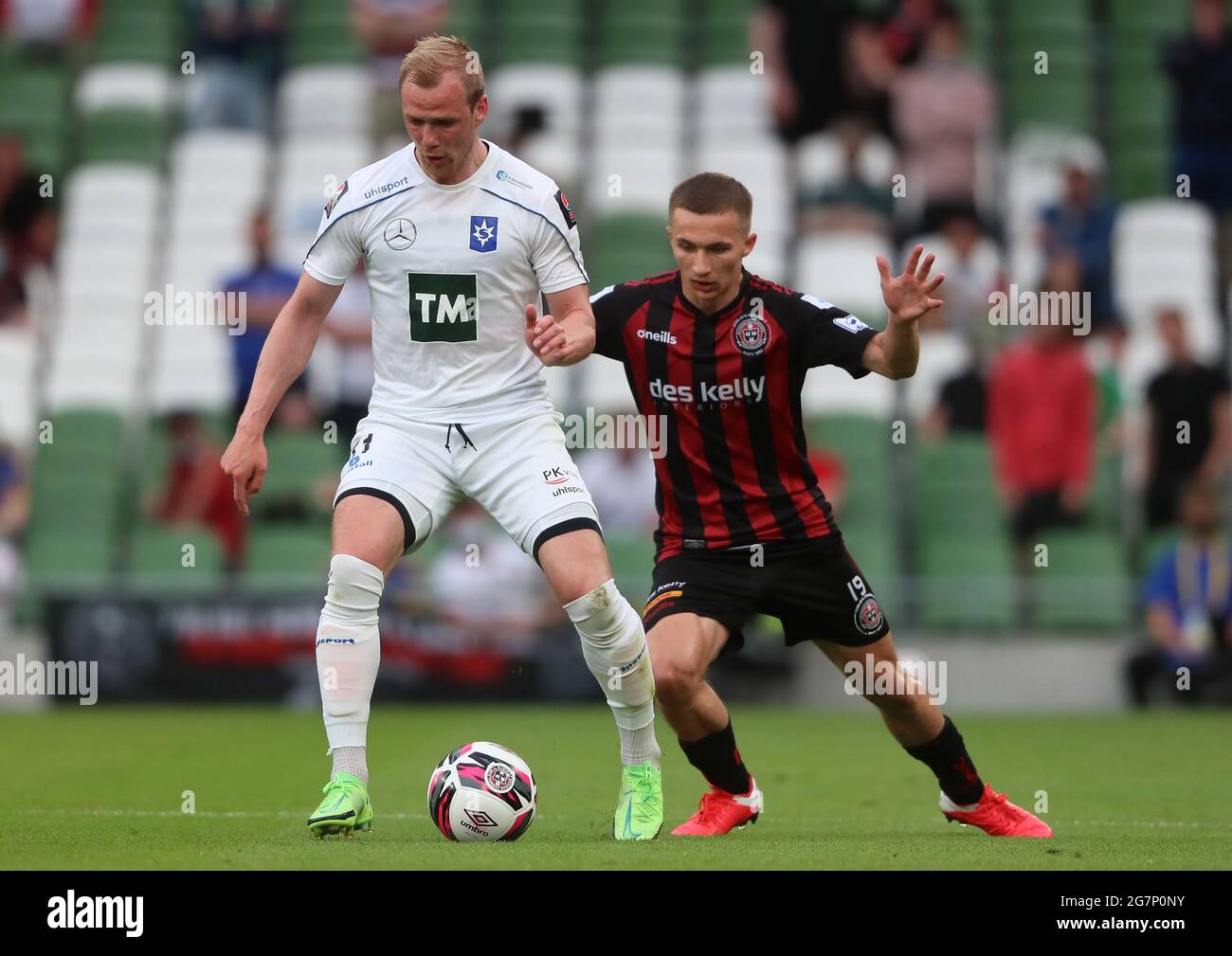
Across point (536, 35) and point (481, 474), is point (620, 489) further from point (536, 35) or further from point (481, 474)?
point (481, 474)

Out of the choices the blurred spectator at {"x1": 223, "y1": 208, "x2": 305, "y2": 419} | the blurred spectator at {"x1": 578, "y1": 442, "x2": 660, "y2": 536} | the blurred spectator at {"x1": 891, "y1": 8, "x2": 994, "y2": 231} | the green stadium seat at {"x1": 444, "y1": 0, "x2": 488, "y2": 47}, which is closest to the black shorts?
the blurred spectator at {"x1": 578, "y1": 442, "x2": 660, "y2": 536}

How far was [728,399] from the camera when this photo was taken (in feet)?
23.1

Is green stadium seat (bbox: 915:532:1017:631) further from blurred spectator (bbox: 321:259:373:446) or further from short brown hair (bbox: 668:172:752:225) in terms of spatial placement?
short brown hair (bbox: 668:172:752:225)

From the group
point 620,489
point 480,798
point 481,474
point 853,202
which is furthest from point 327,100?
point 480,798

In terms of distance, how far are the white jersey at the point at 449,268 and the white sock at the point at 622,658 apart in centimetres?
77

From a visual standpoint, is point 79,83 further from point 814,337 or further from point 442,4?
point 814,337

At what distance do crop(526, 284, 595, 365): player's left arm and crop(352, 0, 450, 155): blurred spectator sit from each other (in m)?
12.7

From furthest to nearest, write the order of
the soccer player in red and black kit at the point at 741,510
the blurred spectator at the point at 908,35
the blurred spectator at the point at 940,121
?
the blurred spectator at the point at 908,35 → the blurred spectator at the point at 940,121 → the soccer player in red and black kit at the point at 741,510

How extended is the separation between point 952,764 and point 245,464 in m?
2.82

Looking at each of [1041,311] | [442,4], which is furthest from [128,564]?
[1041,311]

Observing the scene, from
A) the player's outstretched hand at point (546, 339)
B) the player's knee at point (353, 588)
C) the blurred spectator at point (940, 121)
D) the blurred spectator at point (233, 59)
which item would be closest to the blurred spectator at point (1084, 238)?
the blurred spectator at point (940, 121)

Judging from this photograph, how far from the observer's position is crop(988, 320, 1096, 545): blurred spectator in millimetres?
A: 15570

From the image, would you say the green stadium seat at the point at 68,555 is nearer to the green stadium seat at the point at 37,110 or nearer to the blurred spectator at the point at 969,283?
the green stadium seat at the point at 37,110

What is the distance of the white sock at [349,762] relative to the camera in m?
6.35
